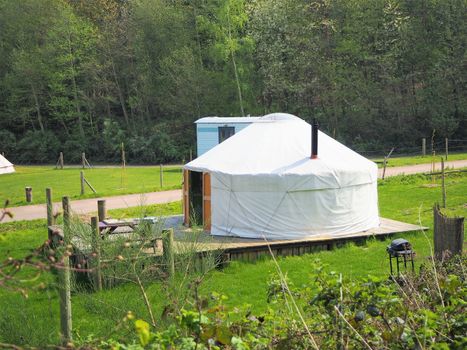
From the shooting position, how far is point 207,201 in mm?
11961

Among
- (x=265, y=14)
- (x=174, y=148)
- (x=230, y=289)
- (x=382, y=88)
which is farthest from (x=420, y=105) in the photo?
(x=230, y=289)

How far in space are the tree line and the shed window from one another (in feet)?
19.4

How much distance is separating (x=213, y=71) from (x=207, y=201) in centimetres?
2407

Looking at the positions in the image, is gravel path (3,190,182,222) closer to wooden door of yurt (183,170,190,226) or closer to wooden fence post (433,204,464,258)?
wooden door of yurt (183,170,190,226)

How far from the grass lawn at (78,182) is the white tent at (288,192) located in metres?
8.00

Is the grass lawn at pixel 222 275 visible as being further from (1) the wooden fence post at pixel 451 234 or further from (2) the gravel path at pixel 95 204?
(2) the gravel path at pixel 95 204

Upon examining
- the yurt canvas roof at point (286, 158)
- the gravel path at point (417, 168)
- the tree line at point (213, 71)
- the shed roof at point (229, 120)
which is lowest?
the gravel path at point (417, 168)

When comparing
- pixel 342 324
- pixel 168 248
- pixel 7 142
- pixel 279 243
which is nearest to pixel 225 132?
pixel 279 243

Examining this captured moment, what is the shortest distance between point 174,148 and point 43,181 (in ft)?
30.4

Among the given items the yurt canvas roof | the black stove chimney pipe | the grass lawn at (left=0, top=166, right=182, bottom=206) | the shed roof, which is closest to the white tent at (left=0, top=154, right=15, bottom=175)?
the grass lawn at (left=0, top=166, right=182, bottom=206)

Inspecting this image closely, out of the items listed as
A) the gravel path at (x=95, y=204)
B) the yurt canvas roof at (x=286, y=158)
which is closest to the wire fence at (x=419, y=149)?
the gravel path at (x=95, y=204)

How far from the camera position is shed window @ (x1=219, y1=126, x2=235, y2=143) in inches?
1015

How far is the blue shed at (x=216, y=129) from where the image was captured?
83.7 ft

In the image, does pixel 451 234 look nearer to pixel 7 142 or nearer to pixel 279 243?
pixel 279 243
